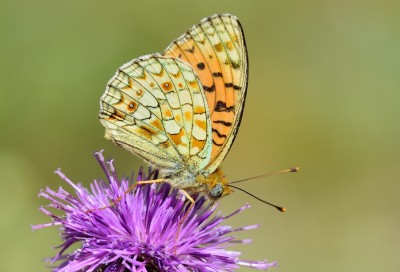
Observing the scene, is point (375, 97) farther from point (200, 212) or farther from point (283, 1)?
point (200, 212)

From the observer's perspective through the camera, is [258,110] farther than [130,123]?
Yes

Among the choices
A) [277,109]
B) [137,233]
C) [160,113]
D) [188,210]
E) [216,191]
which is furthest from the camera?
[277,109]

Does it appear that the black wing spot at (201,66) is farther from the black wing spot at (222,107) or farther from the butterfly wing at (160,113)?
the black wing spot at (222,107)

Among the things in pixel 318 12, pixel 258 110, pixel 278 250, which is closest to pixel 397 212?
pixel 278 250

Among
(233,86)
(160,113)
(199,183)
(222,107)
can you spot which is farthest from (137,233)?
(233,86)

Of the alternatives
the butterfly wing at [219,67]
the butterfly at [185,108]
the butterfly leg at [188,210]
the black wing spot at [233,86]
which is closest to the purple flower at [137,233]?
the butterfly leg at [188,210]

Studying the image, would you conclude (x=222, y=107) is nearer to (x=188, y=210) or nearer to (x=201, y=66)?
(x=201, y=66)

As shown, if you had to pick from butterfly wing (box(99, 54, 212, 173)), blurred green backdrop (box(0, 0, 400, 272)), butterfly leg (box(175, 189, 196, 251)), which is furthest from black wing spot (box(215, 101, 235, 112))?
blurred green backdrop (box(0, 0, 400, 272))

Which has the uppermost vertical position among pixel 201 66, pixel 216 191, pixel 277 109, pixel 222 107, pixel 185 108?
pixel 201 66
